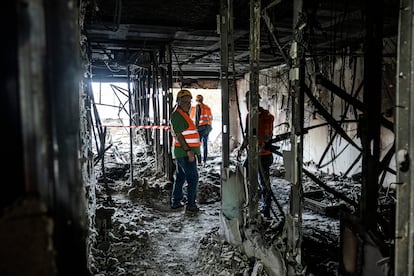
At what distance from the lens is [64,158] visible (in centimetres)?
83

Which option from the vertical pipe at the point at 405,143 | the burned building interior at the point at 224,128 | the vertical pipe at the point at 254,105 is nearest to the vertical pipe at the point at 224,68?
the burned building interior at the point at 224,128

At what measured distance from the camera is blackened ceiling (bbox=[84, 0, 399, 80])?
13.4 ft

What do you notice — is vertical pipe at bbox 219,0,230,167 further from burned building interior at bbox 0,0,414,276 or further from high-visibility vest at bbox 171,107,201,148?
high-visibility vest at bbox 171,107,201,148

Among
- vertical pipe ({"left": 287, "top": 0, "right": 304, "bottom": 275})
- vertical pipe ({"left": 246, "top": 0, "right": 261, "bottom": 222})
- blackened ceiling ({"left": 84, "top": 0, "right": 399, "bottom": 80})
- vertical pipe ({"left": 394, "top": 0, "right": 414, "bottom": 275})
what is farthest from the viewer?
blackened ceiling ({"left": 84, "top": 0, "right": 399, "bottom": 80})

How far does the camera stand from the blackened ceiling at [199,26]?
4.08m

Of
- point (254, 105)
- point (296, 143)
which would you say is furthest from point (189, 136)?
point (296, 143)

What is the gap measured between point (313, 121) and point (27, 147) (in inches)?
330

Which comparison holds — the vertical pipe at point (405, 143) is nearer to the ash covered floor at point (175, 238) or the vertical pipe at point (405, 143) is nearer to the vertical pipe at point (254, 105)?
the ash covered floor at point (175, 238)

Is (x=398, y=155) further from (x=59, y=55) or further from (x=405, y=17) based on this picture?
(x=59, y=55)

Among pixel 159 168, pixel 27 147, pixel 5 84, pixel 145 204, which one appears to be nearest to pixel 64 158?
pixel 27 147

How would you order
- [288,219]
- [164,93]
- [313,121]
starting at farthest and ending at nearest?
[313,121] < [164,93] < [288,219]

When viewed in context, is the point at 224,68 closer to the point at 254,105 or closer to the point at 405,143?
the point at 254,105

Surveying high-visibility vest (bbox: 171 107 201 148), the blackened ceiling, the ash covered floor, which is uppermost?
the blackened ceiling

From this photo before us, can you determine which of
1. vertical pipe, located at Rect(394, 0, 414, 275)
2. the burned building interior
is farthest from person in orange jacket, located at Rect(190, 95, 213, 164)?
vertical pipe, located at Rect(394, 0, 414, 275)
